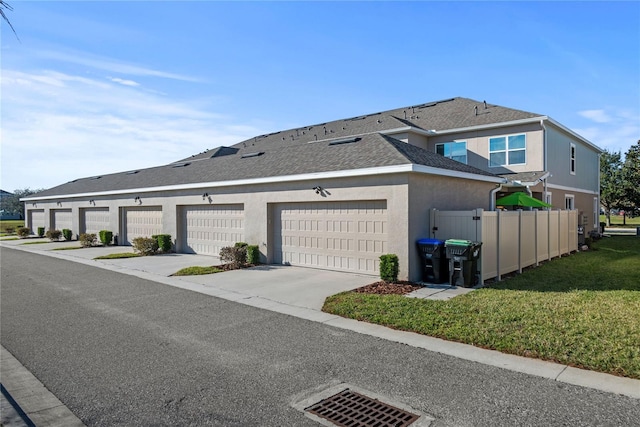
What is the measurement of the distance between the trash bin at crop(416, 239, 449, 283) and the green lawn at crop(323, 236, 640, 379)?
117cm

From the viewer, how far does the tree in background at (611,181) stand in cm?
3826

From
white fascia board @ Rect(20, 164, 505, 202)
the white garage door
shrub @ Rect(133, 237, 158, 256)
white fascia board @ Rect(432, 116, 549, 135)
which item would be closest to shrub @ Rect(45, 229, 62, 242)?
the white garage door

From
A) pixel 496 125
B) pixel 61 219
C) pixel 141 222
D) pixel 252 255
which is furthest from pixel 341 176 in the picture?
pixel 61 219

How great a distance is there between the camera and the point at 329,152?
1484 cm

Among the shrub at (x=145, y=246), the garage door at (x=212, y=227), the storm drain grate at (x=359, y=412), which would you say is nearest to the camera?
the storm drain grate at (x=359, y=412)

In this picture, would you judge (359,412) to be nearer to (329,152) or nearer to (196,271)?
(196,271)

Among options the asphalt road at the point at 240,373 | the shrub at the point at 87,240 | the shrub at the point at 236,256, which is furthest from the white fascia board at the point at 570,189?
the shrub at the point at 87,240

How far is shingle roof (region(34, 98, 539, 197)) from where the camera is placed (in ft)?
41.9

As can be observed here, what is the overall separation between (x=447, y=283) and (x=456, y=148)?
12.3m

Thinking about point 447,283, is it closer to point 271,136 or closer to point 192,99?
point 192,99

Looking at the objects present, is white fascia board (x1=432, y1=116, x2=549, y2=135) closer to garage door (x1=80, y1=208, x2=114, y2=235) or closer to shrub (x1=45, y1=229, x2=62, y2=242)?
garage door (x1=80, y1=208, x2=114, y2=235)

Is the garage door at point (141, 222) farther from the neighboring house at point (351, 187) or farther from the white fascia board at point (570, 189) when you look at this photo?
the white fascia board at point (570, 189)

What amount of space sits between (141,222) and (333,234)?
13523mm

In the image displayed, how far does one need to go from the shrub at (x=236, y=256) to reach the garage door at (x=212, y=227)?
4.72 feet
